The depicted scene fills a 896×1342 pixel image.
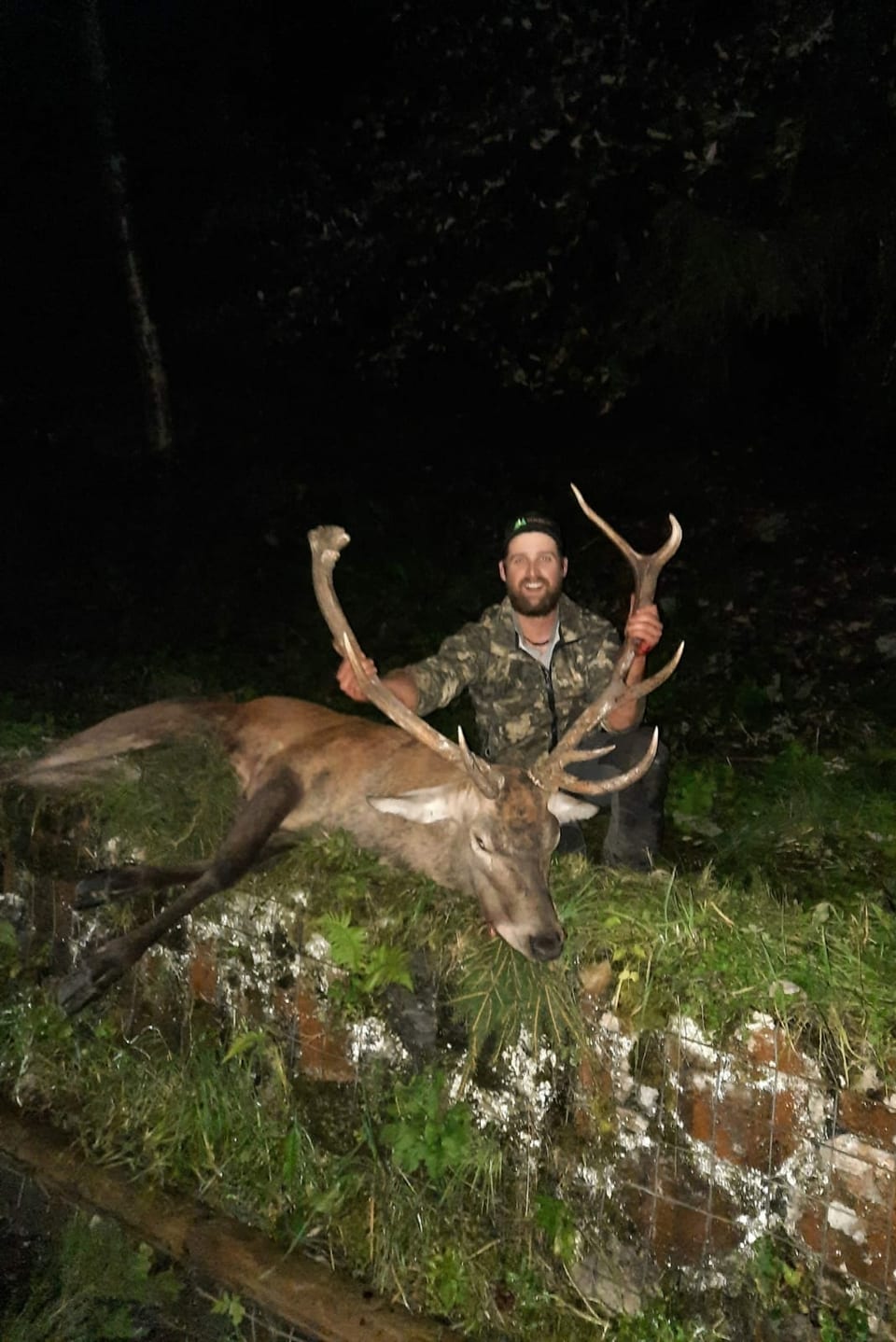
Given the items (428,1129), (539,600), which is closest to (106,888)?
(428,1129)

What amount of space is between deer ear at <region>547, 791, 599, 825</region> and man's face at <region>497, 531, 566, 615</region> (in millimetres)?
883

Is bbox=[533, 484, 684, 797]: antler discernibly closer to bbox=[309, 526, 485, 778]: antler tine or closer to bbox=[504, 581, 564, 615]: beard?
bbox=[309, 526, 485, 778]: antler tine

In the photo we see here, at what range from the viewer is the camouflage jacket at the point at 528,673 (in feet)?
16.2

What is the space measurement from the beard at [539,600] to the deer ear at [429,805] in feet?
2.94

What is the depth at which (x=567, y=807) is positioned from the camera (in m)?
4.47

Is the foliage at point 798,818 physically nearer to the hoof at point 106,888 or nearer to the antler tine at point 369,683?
the antler tine at point 369,683

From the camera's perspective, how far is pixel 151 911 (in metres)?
4.20

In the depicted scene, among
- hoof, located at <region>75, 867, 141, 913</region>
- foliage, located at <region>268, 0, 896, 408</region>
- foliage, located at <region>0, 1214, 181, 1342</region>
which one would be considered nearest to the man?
hoof, located at <region>75, 867, 141, 913</region>

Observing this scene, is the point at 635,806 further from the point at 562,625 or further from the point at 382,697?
the point at 382,697

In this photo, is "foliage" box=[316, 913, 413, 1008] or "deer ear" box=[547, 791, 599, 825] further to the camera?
"deer ear" box=[547, 791, 599, 825]

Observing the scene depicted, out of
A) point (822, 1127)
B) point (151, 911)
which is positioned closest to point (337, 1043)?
point (151, 911)

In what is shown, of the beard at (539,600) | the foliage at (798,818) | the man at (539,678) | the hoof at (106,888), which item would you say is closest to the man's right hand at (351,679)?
the man at (539,678)

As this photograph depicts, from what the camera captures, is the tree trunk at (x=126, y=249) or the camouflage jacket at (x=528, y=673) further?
the tree trunk at (x=126, y=249)

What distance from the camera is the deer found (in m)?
3.98
